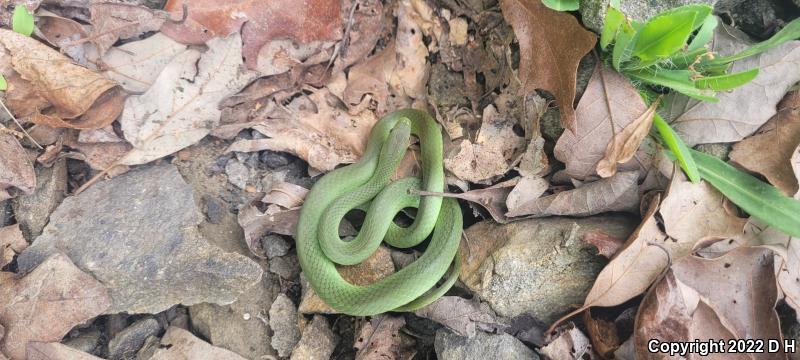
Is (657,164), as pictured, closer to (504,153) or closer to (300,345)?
(504,153)

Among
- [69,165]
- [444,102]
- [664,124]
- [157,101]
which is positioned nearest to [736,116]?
[664,124]

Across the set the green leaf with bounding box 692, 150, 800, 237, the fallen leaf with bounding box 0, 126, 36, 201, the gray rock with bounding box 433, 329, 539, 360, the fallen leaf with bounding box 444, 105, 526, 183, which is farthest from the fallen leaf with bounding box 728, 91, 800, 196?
the fallen leaf with bounding box 0, 126, 36, 201

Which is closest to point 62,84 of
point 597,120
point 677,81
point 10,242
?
point 10,242

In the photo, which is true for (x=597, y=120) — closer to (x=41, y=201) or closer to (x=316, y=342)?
(x=316, y=342)

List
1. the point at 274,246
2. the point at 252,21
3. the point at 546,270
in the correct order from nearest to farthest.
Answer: the point at 546,270 → the point at 274,246 → the point at 252,21

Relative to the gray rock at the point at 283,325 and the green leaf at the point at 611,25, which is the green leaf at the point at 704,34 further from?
the gray rock at the point at 283,325
